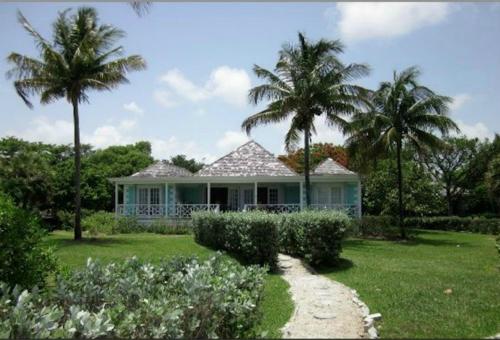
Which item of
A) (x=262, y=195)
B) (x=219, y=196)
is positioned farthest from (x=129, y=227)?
(x=262, y=195)

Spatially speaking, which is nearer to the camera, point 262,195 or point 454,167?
point 262,195

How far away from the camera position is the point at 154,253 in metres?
16.8

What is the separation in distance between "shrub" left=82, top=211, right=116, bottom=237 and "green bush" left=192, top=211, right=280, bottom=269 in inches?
429

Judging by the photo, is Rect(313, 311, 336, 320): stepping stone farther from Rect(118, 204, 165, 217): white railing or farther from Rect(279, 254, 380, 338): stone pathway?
Rect(118, 204, 165, 217): white railing

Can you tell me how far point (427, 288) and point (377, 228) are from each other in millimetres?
17336

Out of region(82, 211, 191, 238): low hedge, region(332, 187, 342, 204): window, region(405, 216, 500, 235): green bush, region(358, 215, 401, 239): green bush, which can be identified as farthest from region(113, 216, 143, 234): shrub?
region(405, 216, 500, 235): green bush

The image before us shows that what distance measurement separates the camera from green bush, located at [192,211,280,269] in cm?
1476

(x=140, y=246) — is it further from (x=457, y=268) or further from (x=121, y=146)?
(x=121, y=146)

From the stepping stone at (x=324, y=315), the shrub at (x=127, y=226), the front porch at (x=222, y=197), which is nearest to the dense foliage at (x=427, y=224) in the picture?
the front porch at (x=222, y=197)

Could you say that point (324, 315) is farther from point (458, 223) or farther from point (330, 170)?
point (458, 223)

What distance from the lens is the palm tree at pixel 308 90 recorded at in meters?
23.9

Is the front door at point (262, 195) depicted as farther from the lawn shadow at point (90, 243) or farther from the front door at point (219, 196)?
the lawn shadow at point (90, 243)

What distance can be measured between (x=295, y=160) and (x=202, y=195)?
1628cm

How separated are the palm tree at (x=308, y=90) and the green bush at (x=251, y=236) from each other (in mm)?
8298
